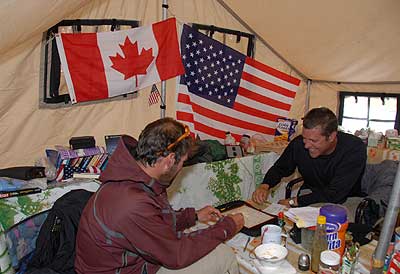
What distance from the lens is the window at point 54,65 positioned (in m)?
2.11

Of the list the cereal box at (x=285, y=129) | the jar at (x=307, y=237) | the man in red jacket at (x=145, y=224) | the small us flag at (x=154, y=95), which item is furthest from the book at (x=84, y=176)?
the cereal box at (x=285, y=129)

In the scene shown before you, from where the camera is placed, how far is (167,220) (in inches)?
56.1

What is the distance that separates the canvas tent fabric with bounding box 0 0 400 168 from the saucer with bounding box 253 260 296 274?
55.2 inches

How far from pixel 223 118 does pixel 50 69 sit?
4.93 feet

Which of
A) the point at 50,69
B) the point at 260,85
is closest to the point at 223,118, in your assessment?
the point at 260,85

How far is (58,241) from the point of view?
158 cm

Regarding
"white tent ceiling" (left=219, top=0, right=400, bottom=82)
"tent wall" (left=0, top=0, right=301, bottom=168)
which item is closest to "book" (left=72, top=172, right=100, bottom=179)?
"tent wall" (left=0, top=0, right=301, bottom=168)

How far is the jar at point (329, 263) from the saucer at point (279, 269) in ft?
0.37

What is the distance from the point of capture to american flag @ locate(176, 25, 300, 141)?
2805 mm

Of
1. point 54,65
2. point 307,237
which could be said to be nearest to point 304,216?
point 307,237

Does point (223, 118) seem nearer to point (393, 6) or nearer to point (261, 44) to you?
point (261, 44)

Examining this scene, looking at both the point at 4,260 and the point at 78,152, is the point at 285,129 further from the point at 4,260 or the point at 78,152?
the point at 4,260

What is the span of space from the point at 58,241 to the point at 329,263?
3.80 feet

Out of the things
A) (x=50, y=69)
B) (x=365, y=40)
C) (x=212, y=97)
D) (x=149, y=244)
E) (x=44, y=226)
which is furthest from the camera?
(x=212, y=97)
